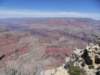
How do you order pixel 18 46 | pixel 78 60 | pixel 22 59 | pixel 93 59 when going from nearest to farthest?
pixel 93 59, pixel 78 60, pixel 22 59, pixel 18 46

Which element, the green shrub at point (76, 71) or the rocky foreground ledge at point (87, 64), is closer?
the rocky foreground ledge at point (87, 64)

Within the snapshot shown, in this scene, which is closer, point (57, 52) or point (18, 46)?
point (57, 52)

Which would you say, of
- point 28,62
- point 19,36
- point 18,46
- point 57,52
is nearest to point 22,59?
point 28,62

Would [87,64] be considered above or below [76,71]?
above

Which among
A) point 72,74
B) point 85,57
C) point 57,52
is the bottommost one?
point 57,52

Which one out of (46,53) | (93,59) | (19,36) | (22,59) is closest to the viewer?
(93,59)

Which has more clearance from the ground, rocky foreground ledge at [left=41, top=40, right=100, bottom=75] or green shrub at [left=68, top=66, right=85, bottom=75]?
rocky foreground ledge at [left=41, top=40, right=100, bottom=75]

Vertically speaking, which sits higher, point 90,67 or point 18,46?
point 90,67

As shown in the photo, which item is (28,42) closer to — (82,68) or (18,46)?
(18,46)

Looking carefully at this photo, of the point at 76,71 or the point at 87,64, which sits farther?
the point at 76,71

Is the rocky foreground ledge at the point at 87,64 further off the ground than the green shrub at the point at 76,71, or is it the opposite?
the rocky foreground ledge at the point at 87,64

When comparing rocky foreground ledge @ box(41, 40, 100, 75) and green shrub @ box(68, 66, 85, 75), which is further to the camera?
green shrub @ box(68, 66, 85, 75)
